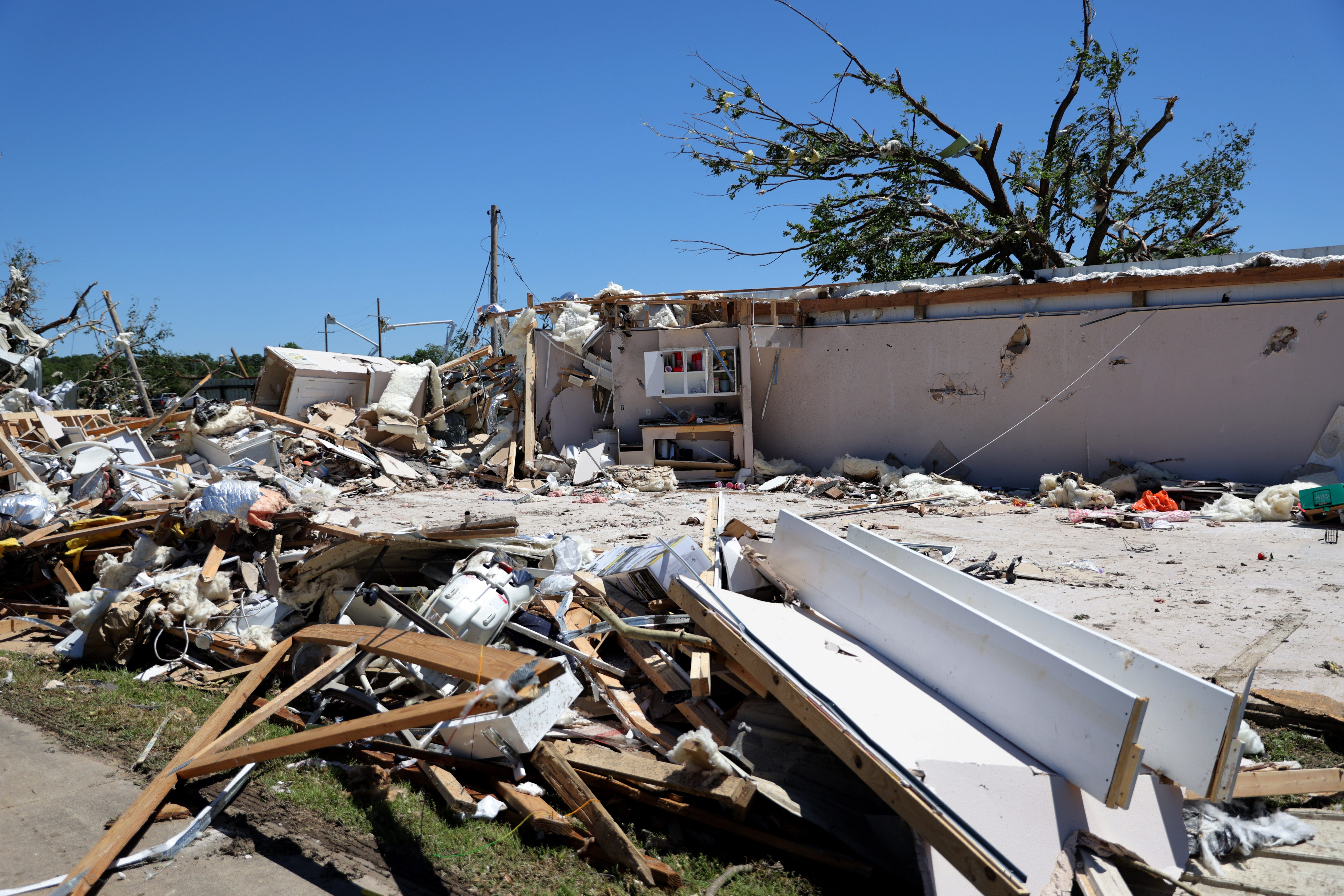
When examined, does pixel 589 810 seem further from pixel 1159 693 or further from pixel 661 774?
pixel 1159 693

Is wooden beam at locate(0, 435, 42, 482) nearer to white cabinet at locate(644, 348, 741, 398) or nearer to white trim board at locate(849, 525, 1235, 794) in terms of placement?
white cabinet at locate(644, 348, 741, 398)

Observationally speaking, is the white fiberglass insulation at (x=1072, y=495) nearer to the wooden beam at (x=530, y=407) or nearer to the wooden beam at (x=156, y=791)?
the wooden beam at (x=530, y=407)

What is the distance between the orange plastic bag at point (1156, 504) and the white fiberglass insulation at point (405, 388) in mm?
12757

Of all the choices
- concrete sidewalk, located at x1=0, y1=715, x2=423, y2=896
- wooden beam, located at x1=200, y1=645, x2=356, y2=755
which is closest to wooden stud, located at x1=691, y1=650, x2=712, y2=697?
concrete sidewalk, located at x1=0, y1=715, x2=423, y2=896

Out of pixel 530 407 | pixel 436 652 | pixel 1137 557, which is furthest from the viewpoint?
pixel 530 407

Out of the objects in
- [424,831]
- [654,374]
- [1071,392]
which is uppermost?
[654,374]

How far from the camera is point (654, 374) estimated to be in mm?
13891

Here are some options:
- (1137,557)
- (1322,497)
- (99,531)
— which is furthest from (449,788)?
(1322,497)

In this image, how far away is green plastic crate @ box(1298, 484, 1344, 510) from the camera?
8.38 m

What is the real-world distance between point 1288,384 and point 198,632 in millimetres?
12777

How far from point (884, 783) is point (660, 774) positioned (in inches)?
40.7

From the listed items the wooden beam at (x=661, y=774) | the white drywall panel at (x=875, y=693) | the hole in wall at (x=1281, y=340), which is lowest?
the wooden beam at (x=661, y=774)

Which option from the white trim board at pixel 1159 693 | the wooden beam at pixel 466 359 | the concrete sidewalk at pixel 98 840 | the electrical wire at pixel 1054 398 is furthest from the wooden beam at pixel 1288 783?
the wooden beam at pixel 466 359

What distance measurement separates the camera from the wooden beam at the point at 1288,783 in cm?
303
